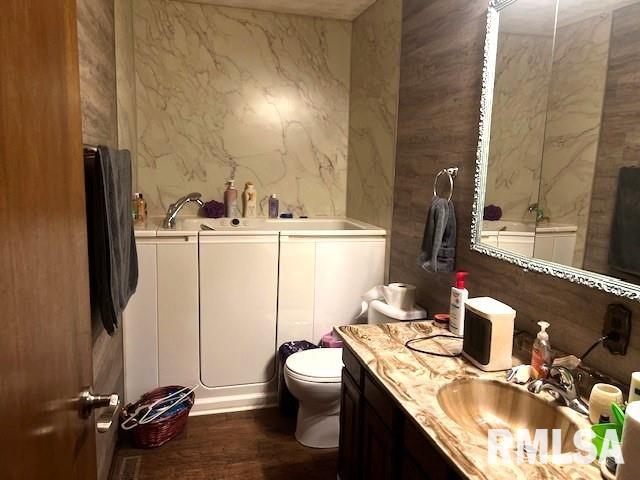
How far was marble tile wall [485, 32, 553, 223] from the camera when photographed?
1.59 m

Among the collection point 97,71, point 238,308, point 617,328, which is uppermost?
point 97,71

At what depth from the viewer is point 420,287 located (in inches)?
96.4

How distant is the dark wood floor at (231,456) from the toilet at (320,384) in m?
0.09

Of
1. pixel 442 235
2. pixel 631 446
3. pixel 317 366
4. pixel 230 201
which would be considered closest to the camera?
pixel 631 446

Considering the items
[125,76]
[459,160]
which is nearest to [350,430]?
[459,160]

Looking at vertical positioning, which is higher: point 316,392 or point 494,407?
point 494,407

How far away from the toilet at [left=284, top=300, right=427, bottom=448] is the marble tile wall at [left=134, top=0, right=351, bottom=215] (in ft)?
4.89

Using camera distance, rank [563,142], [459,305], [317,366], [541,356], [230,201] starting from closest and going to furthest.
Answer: [541,356], [563,142], [459,305], [317,366], [230,201]

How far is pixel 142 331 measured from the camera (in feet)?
8.59

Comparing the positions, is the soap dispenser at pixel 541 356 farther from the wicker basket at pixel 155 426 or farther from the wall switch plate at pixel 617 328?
the wicker basket at pixel 155 426

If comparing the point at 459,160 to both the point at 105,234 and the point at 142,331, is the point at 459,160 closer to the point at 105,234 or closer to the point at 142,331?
the point at 105,234

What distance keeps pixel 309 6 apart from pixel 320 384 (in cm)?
257

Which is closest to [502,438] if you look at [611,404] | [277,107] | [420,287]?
[611,404]

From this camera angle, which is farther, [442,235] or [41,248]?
[442,235]
